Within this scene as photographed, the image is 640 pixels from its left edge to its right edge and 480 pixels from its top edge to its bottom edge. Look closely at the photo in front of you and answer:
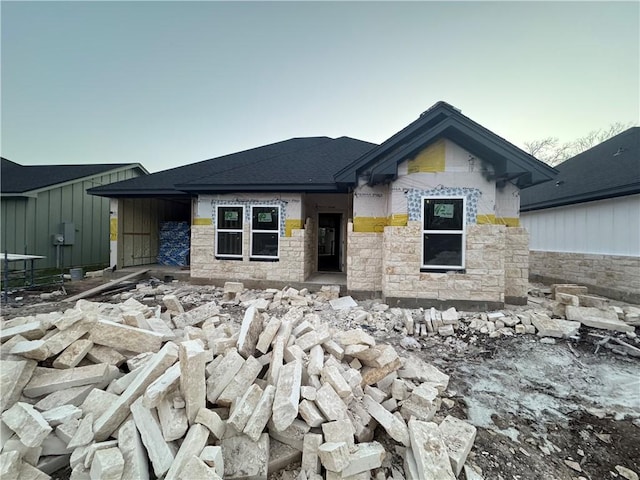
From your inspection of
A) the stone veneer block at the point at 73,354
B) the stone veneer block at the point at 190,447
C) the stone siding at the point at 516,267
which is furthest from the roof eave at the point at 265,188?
the stone veneer block at the point at 190,447

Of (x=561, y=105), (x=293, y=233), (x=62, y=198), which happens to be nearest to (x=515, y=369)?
(x=293, y=233)

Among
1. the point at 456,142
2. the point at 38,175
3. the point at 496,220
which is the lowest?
the point at 496,220

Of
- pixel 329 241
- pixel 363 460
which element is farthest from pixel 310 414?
pixel 329 241

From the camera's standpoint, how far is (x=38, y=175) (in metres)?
14.5

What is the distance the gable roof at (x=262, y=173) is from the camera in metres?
8.55

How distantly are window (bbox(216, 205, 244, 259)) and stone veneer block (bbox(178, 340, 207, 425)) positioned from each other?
6.91 meters

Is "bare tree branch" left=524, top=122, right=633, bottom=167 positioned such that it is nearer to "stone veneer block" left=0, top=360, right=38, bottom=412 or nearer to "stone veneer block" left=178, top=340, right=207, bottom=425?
"stone veneer block" left=178, top=340, right=207, bottom=425

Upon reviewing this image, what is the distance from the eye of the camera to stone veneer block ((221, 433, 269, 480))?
209cm

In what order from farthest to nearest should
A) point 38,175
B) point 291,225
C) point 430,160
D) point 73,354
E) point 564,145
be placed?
1. point 564,145
2. point 38,175
3. point 291,225
4. point 430,160
5. point 73,354

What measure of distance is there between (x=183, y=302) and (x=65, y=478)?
563cm

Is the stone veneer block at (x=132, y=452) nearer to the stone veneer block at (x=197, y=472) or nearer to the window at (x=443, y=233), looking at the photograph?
the stone veneer block at (x=197, y=472)

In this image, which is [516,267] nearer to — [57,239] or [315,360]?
[315,360]

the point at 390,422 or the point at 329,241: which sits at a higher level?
the point at 329,241

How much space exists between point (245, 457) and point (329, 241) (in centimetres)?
1042
